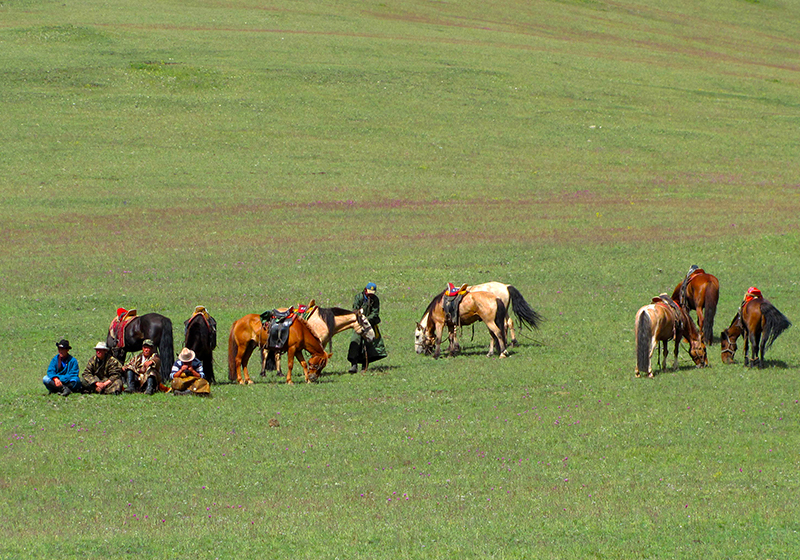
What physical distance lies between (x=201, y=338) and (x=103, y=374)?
2.00 meters

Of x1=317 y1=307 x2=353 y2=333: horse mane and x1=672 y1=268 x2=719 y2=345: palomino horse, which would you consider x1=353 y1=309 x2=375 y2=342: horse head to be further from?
x1=672 y1=268 x2=719 y2=345: palomino horse

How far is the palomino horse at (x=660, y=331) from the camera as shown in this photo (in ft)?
63.8

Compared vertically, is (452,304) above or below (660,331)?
above

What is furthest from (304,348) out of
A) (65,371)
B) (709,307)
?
(709,307)

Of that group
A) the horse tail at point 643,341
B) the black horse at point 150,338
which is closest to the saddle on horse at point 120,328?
the black horse at point 150,338

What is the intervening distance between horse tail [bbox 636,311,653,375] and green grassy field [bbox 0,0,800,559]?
0.55 meters

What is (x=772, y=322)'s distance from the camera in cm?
1966

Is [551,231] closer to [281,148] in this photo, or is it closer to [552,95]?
[281,148]

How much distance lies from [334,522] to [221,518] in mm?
1397

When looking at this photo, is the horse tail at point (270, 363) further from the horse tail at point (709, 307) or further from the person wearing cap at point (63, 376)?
the horse tail at point (709, 307)

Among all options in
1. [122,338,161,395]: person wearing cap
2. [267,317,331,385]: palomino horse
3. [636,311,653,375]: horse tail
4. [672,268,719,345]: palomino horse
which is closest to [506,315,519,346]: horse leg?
[672,268,719,345]: palomino horse

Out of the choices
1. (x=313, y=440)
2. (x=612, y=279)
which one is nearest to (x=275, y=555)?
(x=313, y=440)

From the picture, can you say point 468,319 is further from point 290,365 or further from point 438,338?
point 290,365

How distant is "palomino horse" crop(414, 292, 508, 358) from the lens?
22375mm
